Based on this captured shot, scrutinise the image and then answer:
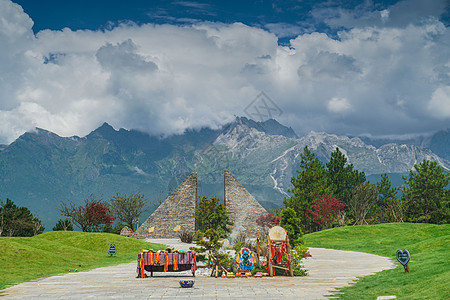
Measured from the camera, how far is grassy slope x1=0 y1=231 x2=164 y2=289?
17031mm

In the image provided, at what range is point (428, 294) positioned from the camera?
948 cm

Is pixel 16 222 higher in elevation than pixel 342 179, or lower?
lower

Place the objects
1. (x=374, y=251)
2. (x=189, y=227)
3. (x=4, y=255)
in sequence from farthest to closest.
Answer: (x=189, y=227) → (x=374, y=251) → (x=4, y=255)

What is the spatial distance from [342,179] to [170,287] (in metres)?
50.7

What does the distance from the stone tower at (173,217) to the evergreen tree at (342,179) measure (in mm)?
22275

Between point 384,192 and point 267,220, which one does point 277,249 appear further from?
point 384,192

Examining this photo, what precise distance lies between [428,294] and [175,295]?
6.21 meters

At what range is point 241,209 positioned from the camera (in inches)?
1732

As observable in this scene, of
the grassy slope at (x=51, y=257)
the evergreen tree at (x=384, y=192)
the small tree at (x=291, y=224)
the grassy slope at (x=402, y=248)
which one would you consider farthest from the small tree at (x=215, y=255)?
the evergreen tree at (x=384, y=192)

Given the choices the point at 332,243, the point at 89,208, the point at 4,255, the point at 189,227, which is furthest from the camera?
the point at 89,208

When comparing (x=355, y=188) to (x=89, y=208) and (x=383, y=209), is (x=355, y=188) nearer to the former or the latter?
(x=383, y=209)

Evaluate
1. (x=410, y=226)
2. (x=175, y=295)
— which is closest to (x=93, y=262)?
(x=175, y=295)

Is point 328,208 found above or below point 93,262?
above

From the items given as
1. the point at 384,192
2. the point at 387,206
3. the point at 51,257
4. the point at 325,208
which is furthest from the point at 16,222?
the point at 384,192
